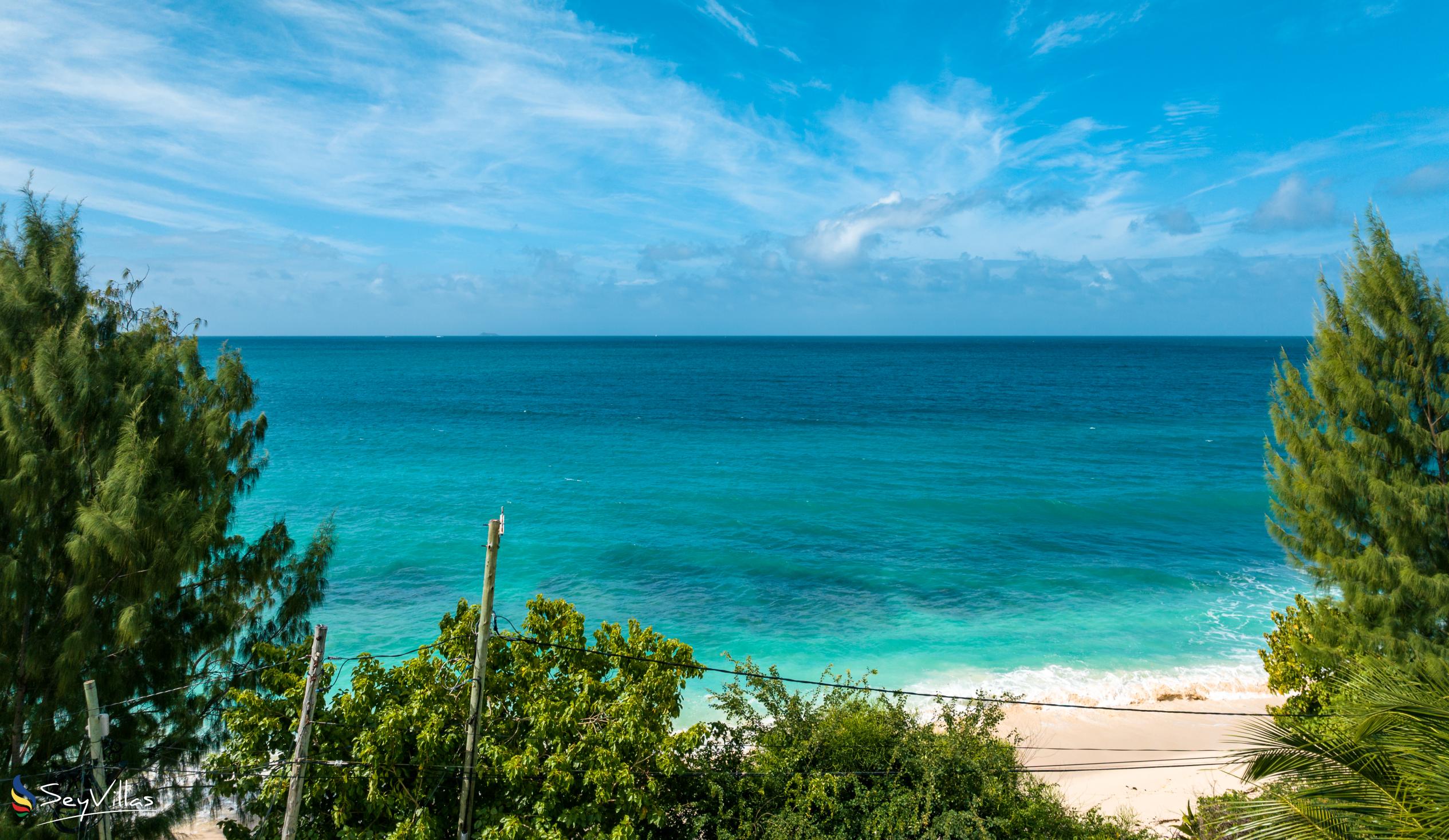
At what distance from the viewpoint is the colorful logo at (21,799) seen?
831 centimetres

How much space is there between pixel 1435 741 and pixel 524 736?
1055cm

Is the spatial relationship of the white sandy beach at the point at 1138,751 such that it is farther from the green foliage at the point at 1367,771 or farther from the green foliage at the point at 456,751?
the green foliage at the point at 456,751

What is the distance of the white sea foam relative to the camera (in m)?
21.9

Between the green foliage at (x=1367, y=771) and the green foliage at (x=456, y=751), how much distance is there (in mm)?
7142

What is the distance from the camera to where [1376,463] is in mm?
15133

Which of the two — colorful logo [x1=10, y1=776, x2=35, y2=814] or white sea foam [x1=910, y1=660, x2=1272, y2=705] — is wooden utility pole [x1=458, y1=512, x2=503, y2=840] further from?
white sea foam [x1=910, y1=660, x2=1272, y2=705]

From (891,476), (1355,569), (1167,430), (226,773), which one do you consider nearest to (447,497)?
(891,476)

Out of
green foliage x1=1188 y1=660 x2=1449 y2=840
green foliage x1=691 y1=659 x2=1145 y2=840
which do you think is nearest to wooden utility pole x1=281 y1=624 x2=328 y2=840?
green foliage x1=691 y1=659 x2=1145 y2=840

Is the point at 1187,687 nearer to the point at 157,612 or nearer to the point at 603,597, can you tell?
the point at 603,597

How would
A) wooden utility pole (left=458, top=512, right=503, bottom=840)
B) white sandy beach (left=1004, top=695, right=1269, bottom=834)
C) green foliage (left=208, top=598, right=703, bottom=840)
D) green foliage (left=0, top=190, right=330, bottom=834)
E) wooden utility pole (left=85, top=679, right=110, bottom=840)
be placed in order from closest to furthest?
wooden utility pole (left=85, top=679, right=110, bottom=840) → wooden utility pole (left=458, top=512, right=503, bottom=840) → green foliage (left=208, top=598, right=703, bottom=840) → green foliage (left=0, top=190, right=330, bottom=834) → white sandy beach (left=1004, top=695, right=1269, bottom=834)

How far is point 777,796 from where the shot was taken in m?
12.3

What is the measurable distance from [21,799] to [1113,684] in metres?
24.7

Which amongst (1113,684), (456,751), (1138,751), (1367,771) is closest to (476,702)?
(456,751)

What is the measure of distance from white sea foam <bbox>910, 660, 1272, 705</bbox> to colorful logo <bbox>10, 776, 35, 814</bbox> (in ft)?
65.2
